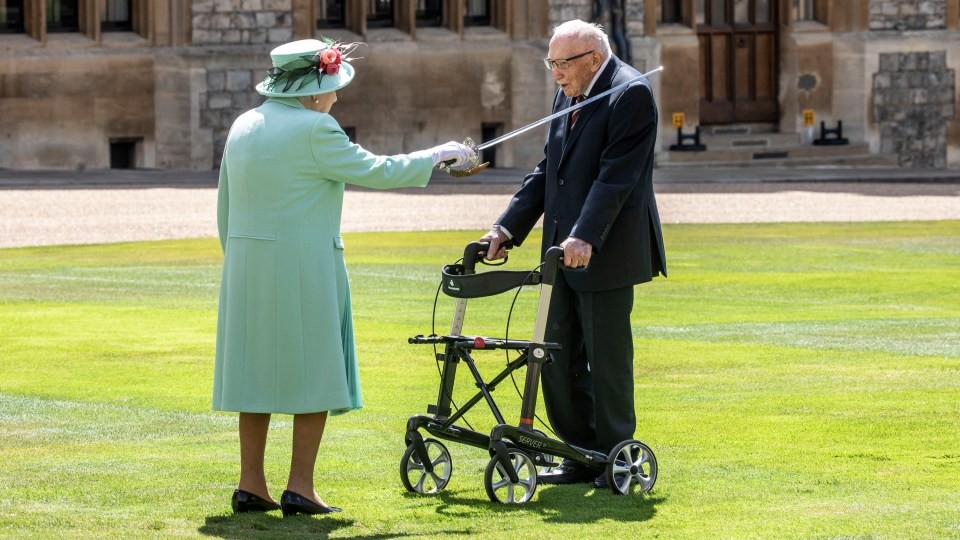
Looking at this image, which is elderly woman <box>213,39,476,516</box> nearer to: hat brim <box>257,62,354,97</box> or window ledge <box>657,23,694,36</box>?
hat brim <box>257,62,354,97</box>

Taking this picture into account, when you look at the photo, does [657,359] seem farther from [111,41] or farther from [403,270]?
[111,41]

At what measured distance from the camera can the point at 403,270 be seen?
50.8 ft

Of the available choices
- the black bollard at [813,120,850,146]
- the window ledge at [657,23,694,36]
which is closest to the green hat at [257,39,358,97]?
the window ledge at [657,23,694,36]

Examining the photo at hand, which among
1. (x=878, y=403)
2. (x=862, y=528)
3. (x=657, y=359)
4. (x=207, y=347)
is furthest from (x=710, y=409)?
(x=207, y=347)

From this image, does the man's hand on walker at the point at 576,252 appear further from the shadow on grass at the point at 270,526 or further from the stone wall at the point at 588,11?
the stone wall at the point at 588,11

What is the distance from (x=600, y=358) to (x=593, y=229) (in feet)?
1.70

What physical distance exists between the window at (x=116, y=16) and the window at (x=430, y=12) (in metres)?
4.58

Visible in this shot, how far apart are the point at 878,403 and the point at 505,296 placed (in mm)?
5582

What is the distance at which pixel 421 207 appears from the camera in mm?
22422

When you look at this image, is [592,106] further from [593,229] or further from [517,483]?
[517,483]

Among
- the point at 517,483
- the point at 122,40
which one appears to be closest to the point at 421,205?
the point at 122,40

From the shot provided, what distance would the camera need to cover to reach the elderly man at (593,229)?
22.0ft

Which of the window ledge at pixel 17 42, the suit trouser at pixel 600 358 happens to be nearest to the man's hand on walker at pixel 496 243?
the suit trouser at pixel 600 358

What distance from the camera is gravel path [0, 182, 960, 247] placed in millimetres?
19531
